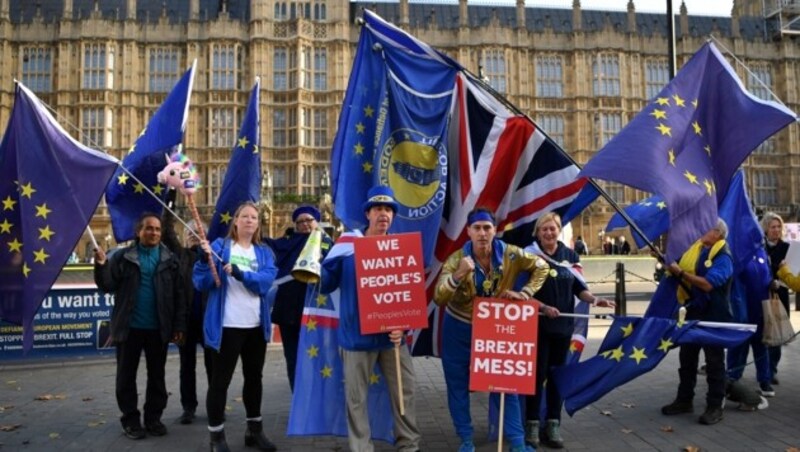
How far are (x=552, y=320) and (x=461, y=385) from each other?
2.99 feet

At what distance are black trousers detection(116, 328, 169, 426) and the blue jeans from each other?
255cm

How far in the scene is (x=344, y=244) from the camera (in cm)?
457

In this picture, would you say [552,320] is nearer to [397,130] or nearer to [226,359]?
[397,130]

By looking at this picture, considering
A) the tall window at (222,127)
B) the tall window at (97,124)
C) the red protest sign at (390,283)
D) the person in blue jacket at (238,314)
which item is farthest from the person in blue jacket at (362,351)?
the tall window at (97,124)

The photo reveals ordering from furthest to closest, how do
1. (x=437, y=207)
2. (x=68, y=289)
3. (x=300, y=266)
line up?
(x=68, y=289), (x=437, y=207), (x=300, y=266)

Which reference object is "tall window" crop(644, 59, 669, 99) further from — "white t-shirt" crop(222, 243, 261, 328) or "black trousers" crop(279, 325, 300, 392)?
"white t-shirt" crop(222, 243, 261, 328)

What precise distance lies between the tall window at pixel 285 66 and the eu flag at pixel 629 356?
3544 cm

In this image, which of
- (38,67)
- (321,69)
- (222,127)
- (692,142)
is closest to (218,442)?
(692,142)

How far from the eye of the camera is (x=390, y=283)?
4.44 metres

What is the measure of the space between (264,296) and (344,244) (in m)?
0.82

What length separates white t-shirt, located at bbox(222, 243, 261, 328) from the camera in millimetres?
4746

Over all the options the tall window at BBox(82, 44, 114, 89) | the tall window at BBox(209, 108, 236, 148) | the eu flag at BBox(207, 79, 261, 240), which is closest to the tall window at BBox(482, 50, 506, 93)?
the tall window at BBox(209, 108, 236, 148)

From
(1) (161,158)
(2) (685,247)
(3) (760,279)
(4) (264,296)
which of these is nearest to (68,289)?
(1) (161,158)

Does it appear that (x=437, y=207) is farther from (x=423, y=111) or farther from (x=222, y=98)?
(x=222, y=98)
